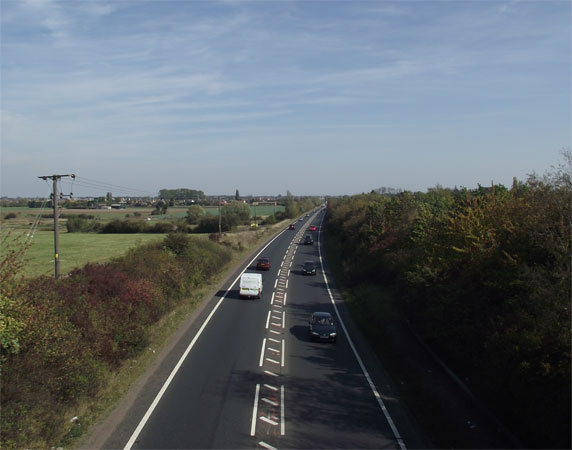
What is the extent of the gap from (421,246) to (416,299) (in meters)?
2.81

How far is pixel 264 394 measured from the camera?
1513 cm

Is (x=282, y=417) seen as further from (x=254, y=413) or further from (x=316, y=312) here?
(x=316, y=312)

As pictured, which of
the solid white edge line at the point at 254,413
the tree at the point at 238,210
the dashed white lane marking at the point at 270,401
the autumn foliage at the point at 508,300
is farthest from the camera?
the tree at the point at 238,210

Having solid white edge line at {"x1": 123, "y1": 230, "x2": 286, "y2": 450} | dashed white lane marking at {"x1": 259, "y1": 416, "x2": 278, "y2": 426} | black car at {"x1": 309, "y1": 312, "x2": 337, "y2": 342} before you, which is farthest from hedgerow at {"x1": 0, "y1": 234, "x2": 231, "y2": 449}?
black car at {"x1": 309, "y1": 312, "x2": 337, "y2": 342}

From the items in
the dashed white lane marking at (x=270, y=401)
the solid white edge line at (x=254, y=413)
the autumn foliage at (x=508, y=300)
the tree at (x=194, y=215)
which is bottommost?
the dashed white lane marking at (x=270, y=401)

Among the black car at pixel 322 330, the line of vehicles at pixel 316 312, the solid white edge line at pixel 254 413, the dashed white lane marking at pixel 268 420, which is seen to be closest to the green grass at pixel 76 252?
the line of vehicles at pixel 316 312

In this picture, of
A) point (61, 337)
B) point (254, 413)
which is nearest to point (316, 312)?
point (254, 413)

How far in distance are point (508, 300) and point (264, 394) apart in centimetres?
855

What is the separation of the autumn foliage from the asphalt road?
9.91 feet

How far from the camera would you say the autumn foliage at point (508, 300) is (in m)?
10.7

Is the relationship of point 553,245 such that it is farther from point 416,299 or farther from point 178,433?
point 178,433

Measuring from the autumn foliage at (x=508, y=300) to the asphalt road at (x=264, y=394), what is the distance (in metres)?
3.02

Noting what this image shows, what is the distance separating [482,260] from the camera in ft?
54.4

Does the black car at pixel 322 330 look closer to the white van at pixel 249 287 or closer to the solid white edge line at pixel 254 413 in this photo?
the solid white edge line at pixel 254 413
